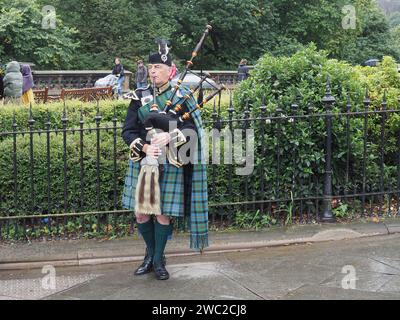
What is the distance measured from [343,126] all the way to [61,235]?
3.11 m

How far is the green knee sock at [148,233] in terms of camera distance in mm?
5285

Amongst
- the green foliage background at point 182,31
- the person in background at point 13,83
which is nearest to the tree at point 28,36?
the green foliage background at point 182,31

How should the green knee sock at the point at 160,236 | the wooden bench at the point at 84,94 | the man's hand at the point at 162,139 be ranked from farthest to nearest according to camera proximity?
1. the wooden bench at the point at 84,94
2. the green knee sock at the point at 160,236
3. the man's hand at the point at 162,139

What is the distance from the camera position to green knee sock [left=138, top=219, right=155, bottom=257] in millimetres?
5285

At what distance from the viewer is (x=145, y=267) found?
5.39 m


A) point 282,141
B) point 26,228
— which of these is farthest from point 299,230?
point 26,228

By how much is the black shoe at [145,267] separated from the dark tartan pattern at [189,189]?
1.29ft

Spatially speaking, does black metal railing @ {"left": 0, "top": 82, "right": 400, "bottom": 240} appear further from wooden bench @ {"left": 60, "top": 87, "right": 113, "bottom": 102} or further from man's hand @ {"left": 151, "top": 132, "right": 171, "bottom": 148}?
wooden bench @ {"left": 60, "top": 87, "right": 113, "bottom": 102}

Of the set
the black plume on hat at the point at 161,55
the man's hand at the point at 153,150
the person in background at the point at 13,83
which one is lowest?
the man's hand at the point at 153,150

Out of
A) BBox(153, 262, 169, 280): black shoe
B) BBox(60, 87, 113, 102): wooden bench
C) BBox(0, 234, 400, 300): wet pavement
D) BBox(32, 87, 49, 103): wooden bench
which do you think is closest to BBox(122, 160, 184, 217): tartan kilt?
BBox(153, 262, 169, 280): black shoe

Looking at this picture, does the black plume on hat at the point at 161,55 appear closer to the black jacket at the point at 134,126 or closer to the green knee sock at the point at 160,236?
the black jacket at the point at 134,126

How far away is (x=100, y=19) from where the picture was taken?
2972cm

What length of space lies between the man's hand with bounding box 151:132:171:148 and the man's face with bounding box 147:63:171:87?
17.6 inches

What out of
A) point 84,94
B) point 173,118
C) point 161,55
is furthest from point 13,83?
point 173,118
